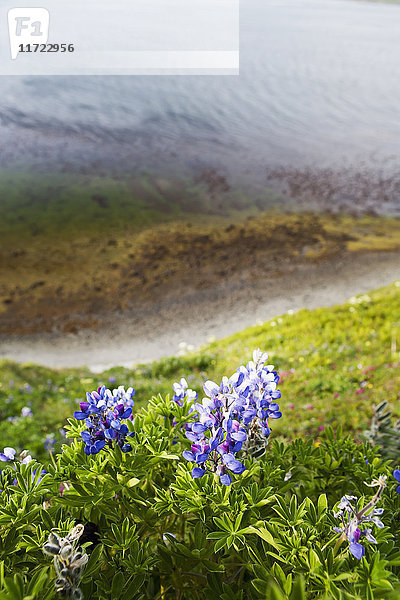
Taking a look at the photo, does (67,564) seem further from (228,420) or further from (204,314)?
(204,314)

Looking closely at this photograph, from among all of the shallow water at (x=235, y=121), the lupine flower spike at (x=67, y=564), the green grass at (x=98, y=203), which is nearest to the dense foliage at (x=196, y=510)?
the lupine flower spike at (x=67, y=564)

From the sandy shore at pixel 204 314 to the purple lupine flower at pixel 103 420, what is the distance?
38.4ft

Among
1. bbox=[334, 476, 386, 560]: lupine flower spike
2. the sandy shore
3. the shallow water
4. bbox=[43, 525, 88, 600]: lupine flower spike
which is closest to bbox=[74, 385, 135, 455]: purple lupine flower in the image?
bbox=[43, 525, 88, 600]: lupine flower spike

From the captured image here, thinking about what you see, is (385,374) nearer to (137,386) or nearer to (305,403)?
(305,403)

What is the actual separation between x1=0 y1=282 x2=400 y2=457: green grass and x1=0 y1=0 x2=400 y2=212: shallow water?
16.4 meters

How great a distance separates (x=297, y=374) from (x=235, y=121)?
30883 millimetres

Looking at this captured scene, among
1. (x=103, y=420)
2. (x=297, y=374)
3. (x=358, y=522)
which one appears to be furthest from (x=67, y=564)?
(x=297, y=374)

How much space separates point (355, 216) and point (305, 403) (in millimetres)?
19396

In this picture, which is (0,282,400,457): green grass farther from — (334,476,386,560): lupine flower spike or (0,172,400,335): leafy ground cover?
(0,172,400,335): leafy ground cover

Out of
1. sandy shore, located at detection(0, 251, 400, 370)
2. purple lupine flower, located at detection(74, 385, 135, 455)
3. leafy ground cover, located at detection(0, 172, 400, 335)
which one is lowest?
sandy shore, located at detection(0, 251, 400, 370)

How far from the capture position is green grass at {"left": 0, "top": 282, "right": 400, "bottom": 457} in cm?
644

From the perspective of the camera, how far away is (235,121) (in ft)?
114

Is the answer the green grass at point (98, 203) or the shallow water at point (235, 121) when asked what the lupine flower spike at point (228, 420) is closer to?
the green grass at point (98, 203)

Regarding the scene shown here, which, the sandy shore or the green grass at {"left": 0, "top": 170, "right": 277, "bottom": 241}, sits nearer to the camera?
the sandy shore
